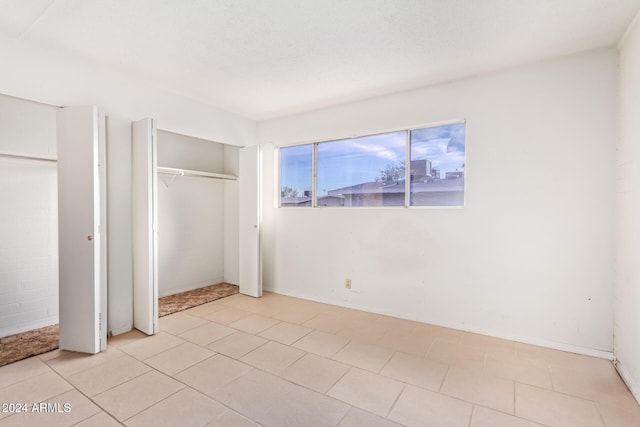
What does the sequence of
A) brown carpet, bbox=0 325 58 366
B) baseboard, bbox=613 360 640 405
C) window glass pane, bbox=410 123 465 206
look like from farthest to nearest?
window glass pane, bbox=410 123 465 206, brown carpet, bbox=0 325 58 366, baseboard, bbox=613 360 640 405

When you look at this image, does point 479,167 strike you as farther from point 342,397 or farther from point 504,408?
point 342,397

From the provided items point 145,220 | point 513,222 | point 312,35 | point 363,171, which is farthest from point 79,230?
point 513,222

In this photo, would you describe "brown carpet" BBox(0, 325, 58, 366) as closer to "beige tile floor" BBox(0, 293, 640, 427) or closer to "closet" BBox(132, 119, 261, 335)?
"beige tile floor" BBox(0, 293, 640, 427)

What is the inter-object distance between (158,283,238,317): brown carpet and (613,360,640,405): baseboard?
13.8 feet

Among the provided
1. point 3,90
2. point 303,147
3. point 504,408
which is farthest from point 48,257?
point 504,408

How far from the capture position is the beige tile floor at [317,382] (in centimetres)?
186

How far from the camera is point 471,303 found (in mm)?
3115

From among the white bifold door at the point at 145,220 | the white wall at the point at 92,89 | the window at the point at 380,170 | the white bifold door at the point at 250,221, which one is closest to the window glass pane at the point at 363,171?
the window at the point at 380,170

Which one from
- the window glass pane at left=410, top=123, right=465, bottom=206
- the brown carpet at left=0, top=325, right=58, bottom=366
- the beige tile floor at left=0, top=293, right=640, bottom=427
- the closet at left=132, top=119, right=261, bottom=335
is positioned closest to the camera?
the beige tile floor at left=0, top=293, right=640, bottom=427

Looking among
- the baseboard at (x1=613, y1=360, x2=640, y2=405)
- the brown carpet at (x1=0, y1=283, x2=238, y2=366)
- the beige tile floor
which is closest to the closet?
the brown carpet at (x1=0, y1=283, x2=238, y2=366)

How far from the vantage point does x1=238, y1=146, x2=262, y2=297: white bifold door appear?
4316 mm

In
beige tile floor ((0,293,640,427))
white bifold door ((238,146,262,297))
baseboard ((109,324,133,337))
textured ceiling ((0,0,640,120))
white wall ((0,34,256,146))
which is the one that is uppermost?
textured ceiling ((0,0,640,120))

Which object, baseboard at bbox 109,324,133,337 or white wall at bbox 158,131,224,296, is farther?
white wall at bbox 158,131,224,296

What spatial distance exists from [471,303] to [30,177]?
471 cm
